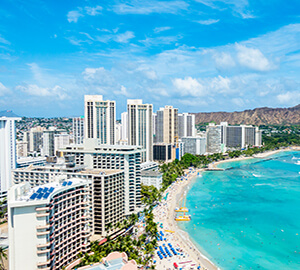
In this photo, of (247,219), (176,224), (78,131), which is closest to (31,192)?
(176,224)

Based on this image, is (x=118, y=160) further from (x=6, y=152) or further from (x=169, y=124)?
(x=169, y=124)

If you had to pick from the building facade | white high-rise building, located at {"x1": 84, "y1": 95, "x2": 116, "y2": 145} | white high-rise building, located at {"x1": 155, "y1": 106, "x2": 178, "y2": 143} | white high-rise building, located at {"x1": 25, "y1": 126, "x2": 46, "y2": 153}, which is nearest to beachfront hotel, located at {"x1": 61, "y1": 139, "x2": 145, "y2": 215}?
white high-rise building, located at {"x1": 84, "y1": 95, "x2": 116, "y2": 145}

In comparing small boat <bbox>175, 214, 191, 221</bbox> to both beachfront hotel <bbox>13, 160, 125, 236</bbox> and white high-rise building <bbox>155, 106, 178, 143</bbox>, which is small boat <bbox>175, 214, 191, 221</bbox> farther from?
white high-rise building <bbox>155, 106, 178, 143</bbox>

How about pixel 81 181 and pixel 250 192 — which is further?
pixel 250 192

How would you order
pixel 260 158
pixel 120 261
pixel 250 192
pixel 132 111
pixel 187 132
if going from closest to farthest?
1. pixel 120 261
2. pixel 250 192
3. pixel 132 111
4. pixel 260 158
5. pixel 187 132

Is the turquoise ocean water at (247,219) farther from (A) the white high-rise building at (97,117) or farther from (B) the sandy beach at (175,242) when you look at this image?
(A) the white high-rise building at (97,117)

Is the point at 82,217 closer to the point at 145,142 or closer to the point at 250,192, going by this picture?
the point at 250,192

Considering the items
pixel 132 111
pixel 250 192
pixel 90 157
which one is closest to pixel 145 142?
pixel 132 111
